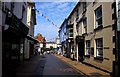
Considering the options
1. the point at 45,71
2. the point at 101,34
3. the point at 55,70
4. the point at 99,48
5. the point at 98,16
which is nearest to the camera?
the point at 45,71

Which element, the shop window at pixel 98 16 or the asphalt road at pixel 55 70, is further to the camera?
the shop window at pixel 98 16

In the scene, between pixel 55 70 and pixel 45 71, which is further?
pixel 55 70

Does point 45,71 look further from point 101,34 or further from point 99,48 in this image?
point 101,34

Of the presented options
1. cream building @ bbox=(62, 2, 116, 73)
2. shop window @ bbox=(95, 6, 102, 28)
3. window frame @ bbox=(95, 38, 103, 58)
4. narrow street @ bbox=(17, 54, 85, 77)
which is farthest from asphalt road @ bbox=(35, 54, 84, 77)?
shop window @ bbox=(95, 6, 102, 28)

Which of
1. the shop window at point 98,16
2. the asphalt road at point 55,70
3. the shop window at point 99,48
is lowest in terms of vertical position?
the asphalt road at point 55,70

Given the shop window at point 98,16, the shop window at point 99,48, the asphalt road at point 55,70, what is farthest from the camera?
the shop window at point 98,16

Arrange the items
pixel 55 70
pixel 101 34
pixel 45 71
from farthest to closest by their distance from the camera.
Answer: pixel 55 70 < pixel 101 34 < pixel 45 71

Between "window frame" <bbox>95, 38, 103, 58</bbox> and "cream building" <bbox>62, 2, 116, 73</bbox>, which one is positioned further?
Answer: "window frame" <bbox>95, 38, 103, 58</bbox>

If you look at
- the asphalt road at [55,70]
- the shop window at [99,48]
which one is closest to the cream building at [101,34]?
the shop window at [99,48]

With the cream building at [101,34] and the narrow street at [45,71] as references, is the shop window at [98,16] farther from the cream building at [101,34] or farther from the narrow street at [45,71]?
the narrow street at [45,71]

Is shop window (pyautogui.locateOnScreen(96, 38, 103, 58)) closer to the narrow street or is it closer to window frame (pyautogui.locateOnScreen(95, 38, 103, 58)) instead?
window frame (pyautogui.locateOnScreen(95, 38, 103, 58))

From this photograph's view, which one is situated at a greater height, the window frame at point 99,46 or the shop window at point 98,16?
the shop window at point 98,16

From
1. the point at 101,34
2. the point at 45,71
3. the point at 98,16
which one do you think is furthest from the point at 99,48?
the point at 45,71

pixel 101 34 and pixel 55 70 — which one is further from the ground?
pixel 101 34
